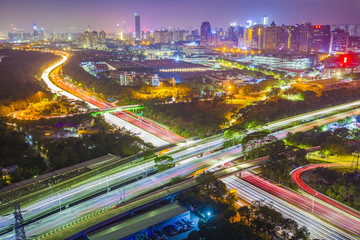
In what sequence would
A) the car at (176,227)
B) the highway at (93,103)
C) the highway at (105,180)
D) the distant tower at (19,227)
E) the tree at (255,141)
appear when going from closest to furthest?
the distant tower at (19,227), the car at (176,227), the highway at (105,180), the tree at (255,141), the highway at (93,103)

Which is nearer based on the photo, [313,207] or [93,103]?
[313,207]

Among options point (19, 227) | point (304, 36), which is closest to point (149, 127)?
point (19, 227)

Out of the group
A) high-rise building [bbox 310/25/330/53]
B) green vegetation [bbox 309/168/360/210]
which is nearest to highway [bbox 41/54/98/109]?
green vegetation [bbox 309/168/360/210]

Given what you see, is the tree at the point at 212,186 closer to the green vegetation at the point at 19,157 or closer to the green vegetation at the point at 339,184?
the green vegetation at the point at 339,184

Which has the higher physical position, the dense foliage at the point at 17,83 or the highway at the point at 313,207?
the dense foliage at the point at 17,83

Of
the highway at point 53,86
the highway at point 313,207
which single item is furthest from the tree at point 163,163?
the highway at point 53,86

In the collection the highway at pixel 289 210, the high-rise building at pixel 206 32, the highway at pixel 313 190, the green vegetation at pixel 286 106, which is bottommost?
the highway at pixel 289 210

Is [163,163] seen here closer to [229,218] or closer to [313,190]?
[229,218]
